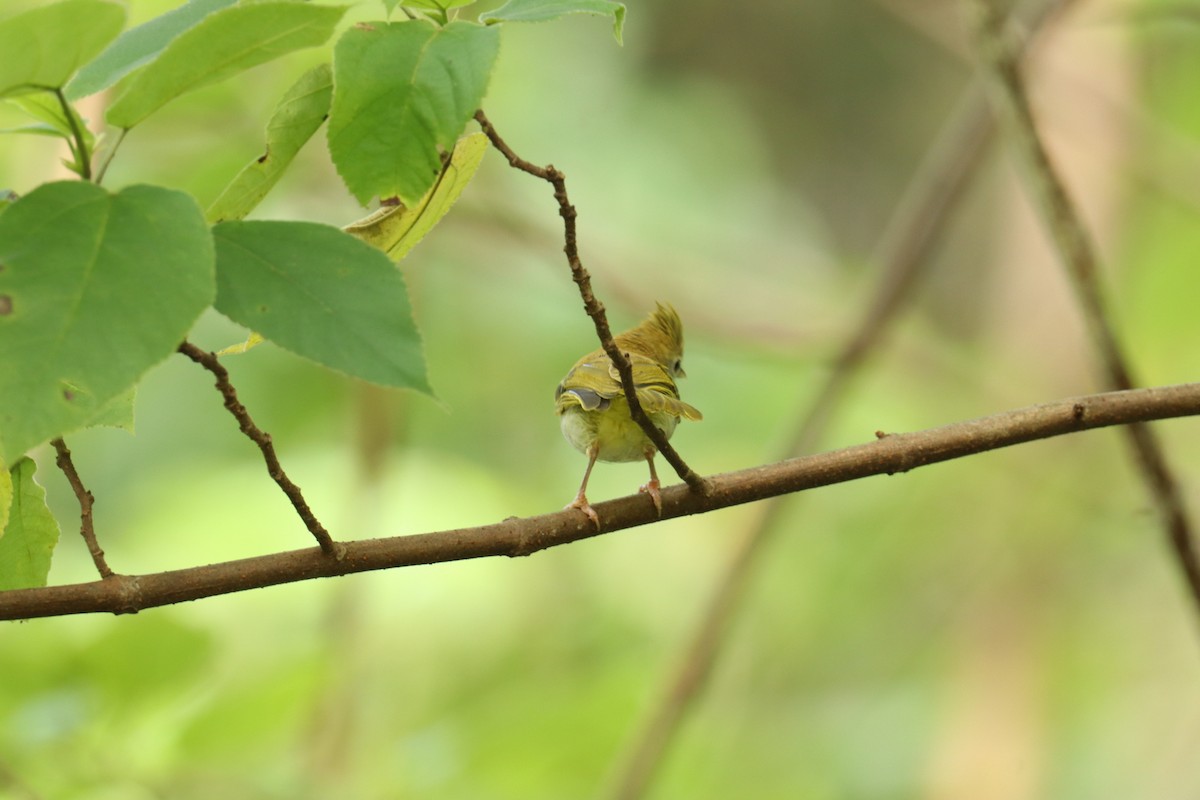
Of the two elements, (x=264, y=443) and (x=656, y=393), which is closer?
(x=264, y=443)

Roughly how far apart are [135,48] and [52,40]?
0.51ft

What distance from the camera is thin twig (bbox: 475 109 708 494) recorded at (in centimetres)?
115

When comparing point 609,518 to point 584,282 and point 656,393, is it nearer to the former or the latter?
point 584,282

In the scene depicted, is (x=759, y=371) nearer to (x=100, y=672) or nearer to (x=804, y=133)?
(x=804, y=133)

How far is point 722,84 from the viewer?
25.5ft

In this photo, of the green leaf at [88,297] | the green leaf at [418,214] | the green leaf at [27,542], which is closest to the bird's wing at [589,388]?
the green leaf at [418,214]

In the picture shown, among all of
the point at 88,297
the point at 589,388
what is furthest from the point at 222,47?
the point at 589,388

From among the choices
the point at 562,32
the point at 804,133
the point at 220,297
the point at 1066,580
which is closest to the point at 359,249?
the point at 220,297

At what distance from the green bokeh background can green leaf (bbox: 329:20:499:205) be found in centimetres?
161

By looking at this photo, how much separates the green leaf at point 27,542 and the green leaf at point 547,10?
28.4 inches

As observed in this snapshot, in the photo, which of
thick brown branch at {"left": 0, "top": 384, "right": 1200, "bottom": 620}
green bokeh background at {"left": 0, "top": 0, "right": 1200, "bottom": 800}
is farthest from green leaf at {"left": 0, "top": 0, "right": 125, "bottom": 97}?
green bokeh background at {"left": 0, "top": 0, "right": 1200, "bottom": 800}

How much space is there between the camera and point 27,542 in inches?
52.5

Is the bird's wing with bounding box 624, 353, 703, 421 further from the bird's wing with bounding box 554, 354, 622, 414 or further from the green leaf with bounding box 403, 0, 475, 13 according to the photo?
the green leaf with bounding box 403, 0, 475, 13

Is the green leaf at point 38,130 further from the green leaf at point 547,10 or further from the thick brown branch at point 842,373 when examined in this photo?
the thick brown branch at point 842,373
